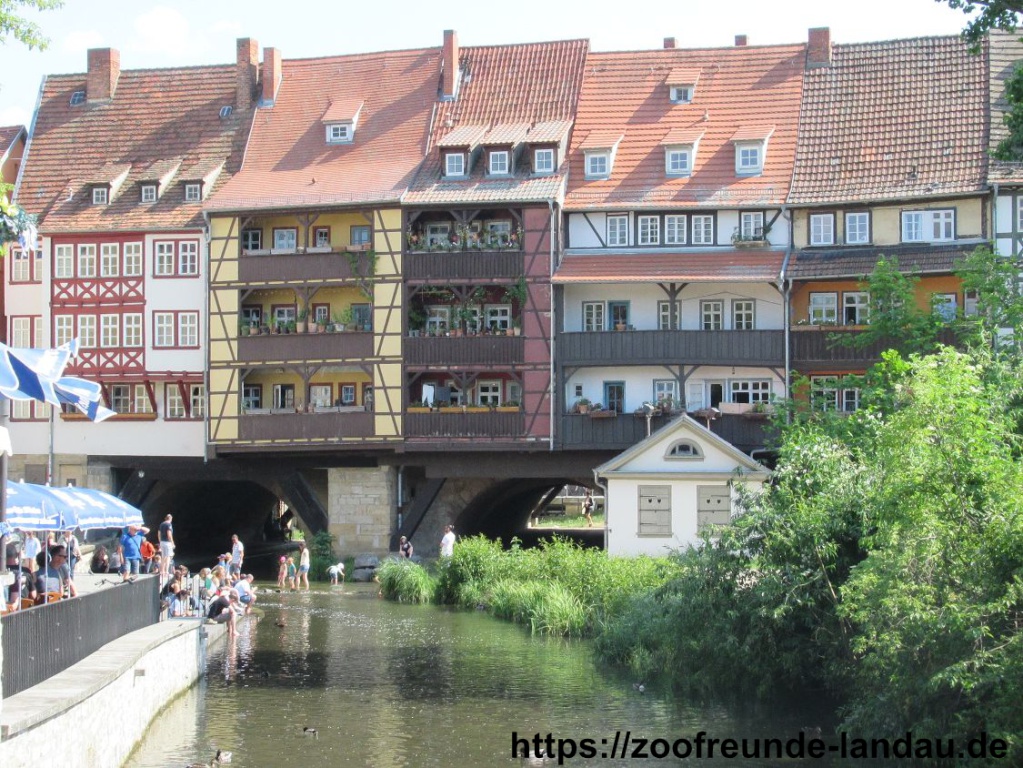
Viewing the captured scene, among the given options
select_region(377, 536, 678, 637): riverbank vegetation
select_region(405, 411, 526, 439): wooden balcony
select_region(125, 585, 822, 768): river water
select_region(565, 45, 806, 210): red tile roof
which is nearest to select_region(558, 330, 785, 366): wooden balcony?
select_region(405, 411, 526, 439): wooden balcony

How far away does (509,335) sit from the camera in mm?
44062

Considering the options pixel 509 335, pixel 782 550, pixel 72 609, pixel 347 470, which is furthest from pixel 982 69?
pixel 72 609

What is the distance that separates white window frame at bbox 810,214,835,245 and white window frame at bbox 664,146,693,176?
3634 mm

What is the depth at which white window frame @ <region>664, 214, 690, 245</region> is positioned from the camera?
44.6 m

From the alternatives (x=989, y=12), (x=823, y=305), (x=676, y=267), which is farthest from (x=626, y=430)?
(x=989, y=12)

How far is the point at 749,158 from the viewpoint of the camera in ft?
147

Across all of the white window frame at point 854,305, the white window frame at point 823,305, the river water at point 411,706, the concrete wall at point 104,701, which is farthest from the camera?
the white window frame at point 823,305

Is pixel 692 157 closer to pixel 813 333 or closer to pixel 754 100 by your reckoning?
pixel 754 100

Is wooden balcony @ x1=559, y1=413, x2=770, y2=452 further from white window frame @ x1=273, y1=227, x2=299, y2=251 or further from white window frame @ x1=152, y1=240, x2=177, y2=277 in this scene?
white window frame @ x1=152, y1=240, x2=177, y2=277

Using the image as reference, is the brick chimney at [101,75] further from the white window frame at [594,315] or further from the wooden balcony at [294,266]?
the white window frame at [594,315]

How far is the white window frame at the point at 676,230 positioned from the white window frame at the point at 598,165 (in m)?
2.13

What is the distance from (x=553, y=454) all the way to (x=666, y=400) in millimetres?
3579

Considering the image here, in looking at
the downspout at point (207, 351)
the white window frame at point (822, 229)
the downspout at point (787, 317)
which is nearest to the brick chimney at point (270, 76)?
the downspout at point (207, 351)

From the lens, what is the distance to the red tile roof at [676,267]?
141ft
